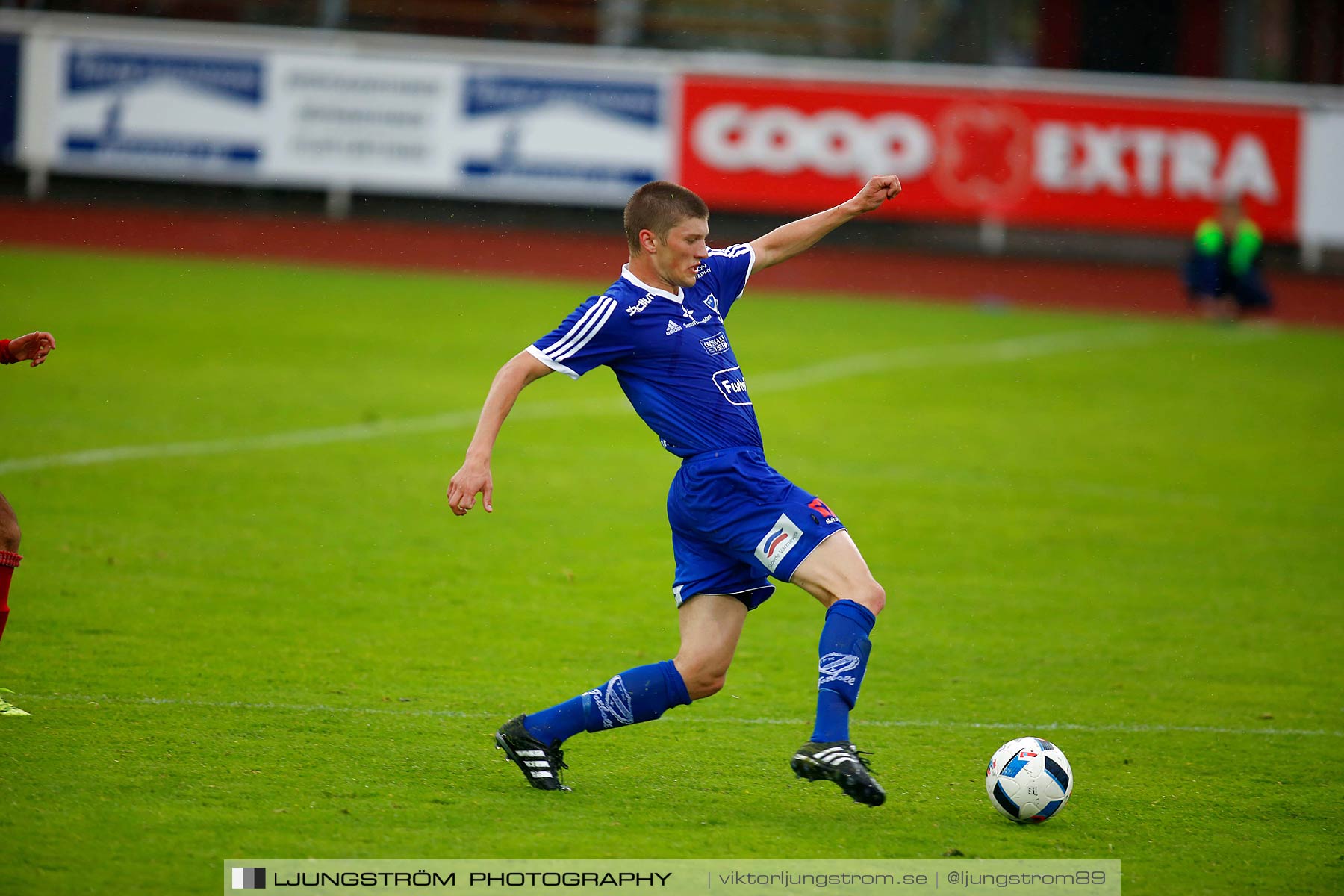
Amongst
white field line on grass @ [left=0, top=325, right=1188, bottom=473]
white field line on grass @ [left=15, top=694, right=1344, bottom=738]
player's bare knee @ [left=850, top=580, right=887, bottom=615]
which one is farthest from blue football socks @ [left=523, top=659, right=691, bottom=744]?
white field line on grass @ [left=0, top=325, right=1188, bottom=473]

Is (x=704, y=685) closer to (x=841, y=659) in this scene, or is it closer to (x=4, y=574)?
(x=841, y=659)

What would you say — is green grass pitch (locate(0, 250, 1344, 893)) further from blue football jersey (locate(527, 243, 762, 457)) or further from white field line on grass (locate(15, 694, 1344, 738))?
blue football jersey (locate(527, 243, 762, 457))

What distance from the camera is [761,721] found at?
593cm

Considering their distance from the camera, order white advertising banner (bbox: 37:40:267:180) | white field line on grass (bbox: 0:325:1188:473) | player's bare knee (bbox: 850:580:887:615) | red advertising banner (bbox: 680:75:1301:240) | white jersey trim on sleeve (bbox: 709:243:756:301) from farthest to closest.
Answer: red advertising banner (bbox: 680:75:1301:240)
white advertising banner (bbox: 37:40:267:180)
white field line on grass (bbox: 0:325:1188:473)
white jersey trim on sleeve (bbox: 709:243:756:301)
player's bare knee (bbox: 850:580:887:615)

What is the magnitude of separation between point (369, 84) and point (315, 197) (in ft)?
8.39

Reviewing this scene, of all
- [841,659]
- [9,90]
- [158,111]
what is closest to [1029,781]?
[841,659]

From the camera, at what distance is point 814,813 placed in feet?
16.0

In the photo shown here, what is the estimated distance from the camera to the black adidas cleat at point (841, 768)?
→ 4.36m

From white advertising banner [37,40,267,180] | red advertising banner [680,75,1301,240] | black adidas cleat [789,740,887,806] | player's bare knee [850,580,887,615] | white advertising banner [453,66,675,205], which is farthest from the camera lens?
red advertising banner [680,75,1301,240]

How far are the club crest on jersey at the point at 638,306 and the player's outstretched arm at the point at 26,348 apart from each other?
2.12 metres

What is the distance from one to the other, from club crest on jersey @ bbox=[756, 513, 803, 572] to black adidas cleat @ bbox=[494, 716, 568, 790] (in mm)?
973

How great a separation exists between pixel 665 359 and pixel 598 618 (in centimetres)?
274

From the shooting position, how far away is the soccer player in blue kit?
4742 millimetres

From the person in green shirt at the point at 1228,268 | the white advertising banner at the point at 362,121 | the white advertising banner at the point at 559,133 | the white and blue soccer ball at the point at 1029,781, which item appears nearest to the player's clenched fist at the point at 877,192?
the white and blue soccer ball at the point at 1029,781
